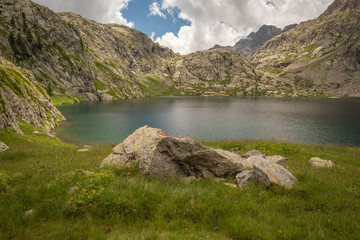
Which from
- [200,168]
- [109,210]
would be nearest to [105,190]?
[109,210]

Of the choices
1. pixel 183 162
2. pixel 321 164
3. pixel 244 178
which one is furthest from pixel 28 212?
pixel 321 164

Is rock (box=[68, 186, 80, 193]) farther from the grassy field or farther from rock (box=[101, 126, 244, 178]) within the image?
rock (box=[101, 126, 244, 178])

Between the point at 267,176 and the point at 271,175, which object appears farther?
the point at 271,175

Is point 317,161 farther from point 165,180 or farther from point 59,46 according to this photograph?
point 59,46

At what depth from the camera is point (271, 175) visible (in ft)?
30.0

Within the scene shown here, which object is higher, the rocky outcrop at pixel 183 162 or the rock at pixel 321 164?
the rocky outcrop at pixel 183 162

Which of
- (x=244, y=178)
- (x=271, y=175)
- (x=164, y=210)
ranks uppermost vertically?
(x=271, y=175)

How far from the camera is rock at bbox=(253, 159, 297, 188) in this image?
8.90m

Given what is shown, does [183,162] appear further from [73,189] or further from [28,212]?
[28,212]

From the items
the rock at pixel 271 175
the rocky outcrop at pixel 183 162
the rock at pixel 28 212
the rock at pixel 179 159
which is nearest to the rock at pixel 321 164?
the rocky outcrop at pixel 183 162

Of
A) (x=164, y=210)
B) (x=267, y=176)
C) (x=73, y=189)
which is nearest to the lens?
(x=164, y=210)

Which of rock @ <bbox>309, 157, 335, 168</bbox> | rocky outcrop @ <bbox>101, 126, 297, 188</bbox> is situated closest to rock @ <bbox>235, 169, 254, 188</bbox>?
rocky outcrop @ <bbox>101, 126, 297, 188</bbox>

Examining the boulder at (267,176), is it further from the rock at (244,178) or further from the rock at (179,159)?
the rock at (179,159)

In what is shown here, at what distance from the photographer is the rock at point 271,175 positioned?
350 inches
